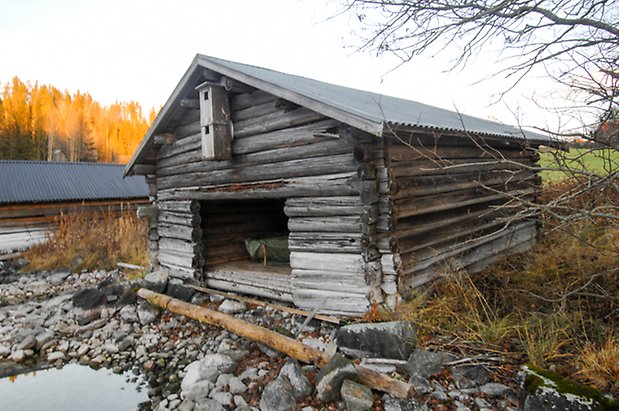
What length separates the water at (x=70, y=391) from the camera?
482 cm

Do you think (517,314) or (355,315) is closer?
(517,314)

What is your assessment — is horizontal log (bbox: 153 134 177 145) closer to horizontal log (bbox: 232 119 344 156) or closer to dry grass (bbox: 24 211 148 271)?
horizontal log (bbox: 232 119 344 156)

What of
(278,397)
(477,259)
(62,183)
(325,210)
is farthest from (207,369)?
(62,183)

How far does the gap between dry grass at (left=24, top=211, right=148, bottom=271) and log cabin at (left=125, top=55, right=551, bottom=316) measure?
4093 millimetres

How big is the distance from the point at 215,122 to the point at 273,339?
359 centimetres

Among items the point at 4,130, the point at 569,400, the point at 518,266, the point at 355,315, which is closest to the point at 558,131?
the point at 569,400

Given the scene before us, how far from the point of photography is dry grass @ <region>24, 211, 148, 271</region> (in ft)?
38.4

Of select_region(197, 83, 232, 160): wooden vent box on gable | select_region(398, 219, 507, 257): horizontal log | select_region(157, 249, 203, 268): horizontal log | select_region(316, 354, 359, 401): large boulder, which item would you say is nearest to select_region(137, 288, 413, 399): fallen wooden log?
select_region(316, 354, 359, 401): large boulder

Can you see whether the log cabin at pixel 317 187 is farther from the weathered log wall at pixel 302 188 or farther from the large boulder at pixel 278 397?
the large boulder at pixel 278 397

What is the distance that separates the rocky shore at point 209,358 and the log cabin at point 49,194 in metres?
5.04

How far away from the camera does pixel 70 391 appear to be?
514 cm

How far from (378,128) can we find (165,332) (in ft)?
16.4

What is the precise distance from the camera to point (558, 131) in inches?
132

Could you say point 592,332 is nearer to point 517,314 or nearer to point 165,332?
point 517,314
